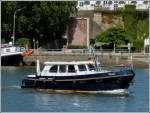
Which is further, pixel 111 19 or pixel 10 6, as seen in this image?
pixel 111 19

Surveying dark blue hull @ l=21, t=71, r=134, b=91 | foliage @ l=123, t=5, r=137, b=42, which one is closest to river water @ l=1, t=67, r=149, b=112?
dark blue hull @ l=21, t=71, r=134, b=91

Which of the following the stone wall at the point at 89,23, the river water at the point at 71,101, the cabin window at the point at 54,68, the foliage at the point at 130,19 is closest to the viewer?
the river water at the point at 71,101

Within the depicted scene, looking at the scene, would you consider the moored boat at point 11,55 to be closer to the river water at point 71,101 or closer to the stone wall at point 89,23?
the stone wall at point 89,23

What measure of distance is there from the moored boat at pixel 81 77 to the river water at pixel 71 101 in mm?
421

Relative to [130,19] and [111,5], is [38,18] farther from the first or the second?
[111,5]

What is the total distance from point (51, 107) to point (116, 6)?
64792mm

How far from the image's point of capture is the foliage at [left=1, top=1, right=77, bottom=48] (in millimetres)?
82625

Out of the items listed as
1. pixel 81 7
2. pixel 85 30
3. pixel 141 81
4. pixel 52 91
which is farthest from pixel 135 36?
pixel 52 91

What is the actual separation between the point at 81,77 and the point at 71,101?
Result: 272 cm

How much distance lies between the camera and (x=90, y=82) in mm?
40844

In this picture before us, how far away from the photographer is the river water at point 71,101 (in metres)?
35.1

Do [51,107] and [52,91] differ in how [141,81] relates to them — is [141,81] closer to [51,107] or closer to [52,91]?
[52,91]

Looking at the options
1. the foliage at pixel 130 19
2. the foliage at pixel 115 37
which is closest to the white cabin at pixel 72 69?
the foliage at pixel 115 37

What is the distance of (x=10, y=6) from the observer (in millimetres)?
81125
